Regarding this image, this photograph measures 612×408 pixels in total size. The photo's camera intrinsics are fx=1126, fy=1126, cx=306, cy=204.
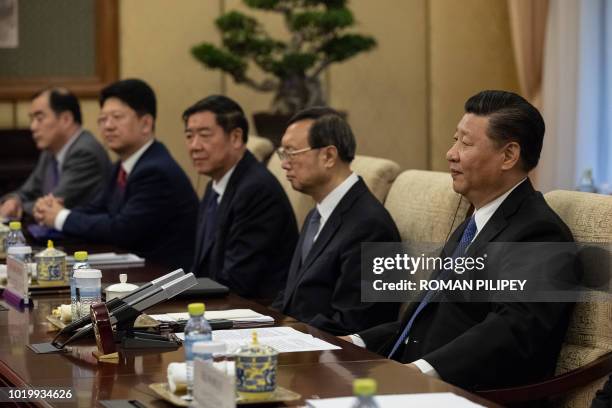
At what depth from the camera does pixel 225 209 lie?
14.3 feet

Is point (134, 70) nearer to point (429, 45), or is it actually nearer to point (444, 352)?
point (429, 45)

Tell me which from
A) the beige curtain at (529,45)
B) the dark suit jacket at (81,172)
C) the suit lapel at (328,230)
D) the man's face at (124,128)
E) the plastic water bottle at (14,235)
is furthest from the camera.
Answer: the beige curtain at (529,45)

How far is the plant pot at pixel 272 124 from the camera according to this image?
6.77 metres

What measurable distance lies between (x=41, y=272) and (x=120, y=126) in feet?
5.99

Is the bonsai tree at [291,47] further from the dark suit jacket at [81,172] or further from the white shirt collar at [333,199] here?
the white shirt collar at [333,199]

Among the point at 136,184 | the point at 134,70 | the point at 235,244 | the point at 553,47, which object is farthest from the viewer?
the point at 134,70

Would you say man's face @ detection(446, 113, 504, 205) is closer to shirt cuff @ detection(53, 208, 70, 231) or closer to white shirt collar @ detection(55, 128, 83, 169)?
shirt cuff @ detection(53, 208, 70, 231)

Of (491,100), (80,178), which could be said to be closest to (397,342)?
(491,100)

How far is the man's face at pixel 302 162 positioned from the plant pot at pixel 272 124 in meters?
2.93

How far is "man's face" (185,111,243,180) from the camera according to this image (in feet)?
14.8

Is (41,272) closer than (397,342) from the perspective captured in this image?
No

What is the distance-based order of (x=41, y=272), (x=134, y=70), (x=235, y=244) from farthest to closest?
(x=134, y=70) < (x=235, y=244) < (x=41, y=272)

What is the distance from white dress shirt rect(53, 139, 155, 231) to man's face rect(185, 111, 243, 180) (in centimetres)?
80

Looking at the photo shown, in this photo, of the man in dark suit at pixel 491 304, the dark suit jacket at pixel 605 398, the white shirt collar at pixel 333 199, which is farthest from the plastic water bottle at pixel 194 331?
the white shirt collar at pixel 333 199
